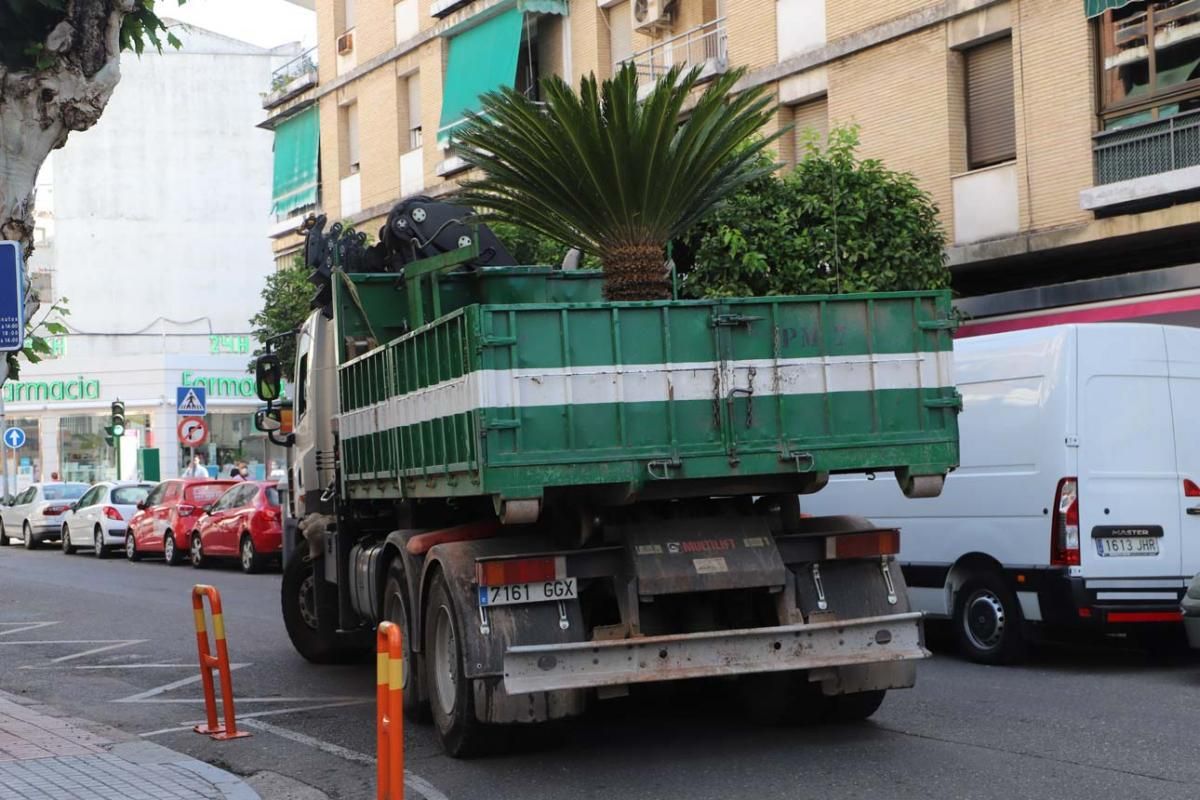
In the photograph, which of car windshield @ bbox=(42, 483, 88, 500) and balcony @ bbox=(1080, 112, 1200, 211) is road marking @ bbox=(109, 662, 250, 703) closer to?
balcony @ bbox=(1080, 112, 1200, 211)

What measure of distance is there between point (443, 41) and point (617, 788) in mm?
25626

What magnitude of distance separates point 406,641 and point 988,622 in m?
4.61

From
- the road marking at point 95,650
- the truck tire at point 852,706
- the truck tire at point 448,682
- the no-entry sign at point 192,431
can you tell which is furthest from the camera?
the no-entry sign at point 192,431

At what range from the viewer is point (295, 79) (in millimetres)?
37156

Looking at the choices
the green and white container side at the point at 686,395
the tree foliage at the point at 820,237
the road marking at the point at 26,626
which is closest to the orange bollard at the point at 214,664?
the green and white container side at the point at 686,395

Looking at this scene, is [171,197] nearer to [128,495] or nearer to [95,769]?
[128,495]

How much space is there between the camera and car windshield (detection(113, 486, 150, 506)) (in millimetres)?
30656

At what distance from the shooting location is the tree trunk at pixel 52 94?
934 cm

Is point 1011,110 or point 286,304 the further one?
point 286,304

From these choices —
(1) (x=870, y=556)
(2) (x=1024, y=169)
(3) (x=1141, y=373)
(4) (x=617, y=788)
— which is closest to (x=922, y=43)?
(2) (x=1024, y=169)

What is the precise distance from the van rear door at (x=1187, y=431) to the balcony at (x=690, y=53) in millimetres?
13862

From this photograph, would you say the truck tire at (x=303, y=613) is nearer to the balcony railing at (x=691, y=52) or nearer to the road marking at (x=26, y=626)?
the road marking at (x=26, y=626)

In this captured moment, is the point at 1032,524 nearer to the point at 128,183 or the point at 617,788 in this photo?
the point at 617,788

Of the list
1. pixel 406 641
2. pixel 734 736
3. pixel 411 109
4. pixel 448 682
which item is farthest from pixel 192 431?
pixel 734 736
